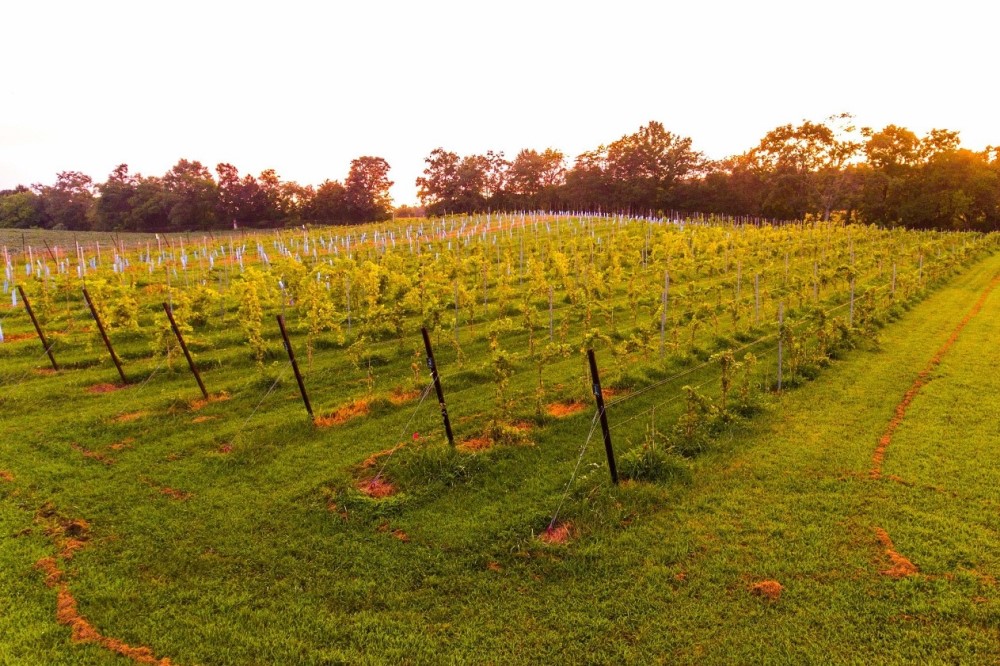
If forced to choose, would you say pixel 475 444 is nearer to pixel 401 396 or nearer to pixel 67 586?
pixel 401 396

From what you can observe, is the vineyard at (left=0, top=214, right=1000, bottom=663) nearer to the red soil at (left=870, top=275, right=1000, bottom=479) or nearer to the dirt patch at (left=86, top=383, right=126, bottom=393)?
the dirt patch at (left=86, top=383, right=126, bottom=393)

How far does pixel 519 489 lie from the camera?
22.4ft

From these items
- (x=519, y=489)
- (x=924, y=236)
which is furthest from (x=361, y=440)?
(x=924, y=236)

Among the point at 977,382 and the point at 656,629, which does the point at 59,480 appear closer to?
the point at 656,629

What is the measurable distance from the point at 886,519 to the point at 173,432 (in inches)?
388

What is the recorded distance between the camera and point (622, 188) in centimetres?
5934

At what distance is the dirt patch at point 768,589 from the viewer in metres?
4.91

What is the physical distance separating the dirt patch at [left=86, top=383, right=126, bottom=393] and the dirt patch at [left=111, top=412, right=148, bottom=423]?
1.80 metres

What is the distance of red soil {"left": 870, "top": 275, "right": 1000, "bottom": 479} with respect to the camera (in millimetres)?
7289

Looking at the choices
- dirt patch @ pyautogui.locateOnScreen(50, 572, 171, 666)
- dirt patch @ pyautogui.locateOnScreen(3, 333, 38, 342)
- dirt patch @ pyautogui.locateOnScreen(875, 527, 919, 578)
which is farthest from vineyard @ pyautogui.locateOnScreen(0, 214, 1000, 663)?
dirt patch @ pyautogui.locateOnScreen(875, 527, 919, 578)

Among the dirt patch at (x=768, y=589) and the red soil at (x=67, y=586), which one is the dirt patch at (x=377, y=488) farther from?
the dirt patch at (x=768, y=589)

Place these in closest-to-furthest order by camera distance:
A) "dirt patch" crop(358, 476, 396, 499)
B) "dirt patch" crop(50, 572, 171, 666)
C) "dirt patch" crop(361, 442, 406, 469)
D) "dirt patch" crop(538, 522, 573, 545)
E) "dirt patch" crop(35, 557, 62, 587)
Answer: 1. "dirt patch" crop(50, 572, 171, 666)
2. "dirt patch" crop(35, 557, 62, 587)
3. "dirt patch" crop(538, 522, 573, 545)
4. "dirt patch" crop(358, 476, 396, 499)
5. "dirt patch" crop(361, 442, 406, 469)

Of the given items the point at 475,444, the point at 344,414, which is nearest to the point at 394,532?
the point at 475,444

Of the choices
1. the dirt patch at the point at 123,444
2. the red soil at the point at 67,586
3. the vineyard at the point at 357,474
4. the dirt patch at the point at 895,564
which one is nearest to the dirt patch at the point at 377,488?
the vineyard at the point at 357,474
